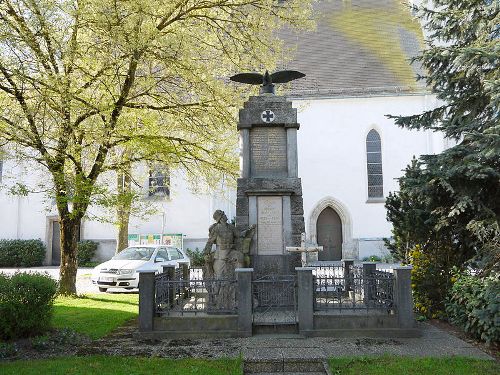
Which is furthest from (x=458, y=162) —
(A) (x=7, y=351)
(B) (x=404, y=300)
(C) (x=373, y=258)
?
(C) (x=373, y=258)

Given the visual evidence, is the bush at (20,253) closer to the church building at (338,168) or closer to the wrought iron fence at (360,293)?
the church building at (338,168)

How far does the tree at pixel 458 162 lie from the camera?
8.35 metres

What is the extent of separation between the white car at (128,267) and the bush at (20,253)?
12.2 m

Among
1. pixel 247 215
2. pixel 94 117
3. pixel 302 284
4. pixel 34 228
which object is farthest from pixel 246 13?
pixel 34 228

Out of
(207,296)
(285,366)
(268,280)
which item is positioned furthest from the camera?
(207,296)

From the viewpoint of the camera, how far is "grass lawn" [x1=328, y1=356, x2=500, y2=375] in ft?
17.9

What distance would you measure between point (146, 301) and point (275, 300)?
235cm

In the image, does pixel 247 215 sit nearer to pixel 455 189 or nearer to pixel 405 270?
pixel 405 270

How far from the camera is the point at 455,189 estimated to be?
8797mm

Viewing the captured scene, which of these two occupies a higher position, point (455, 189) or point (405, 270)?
point (455, 189)

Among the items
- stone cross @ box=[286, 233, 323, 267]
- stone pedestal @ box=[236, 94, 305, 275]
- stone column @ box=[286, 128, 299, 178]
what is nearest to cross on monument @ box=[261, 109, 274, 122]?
stone pedestal @ box=[236, 94, 305, 275]

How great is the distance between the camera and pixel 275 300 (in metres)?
8.13

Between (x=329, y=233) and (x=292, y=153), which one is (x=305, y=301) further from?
(x=329, y=233)

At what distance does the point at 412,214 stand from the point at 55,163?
8226 mm
